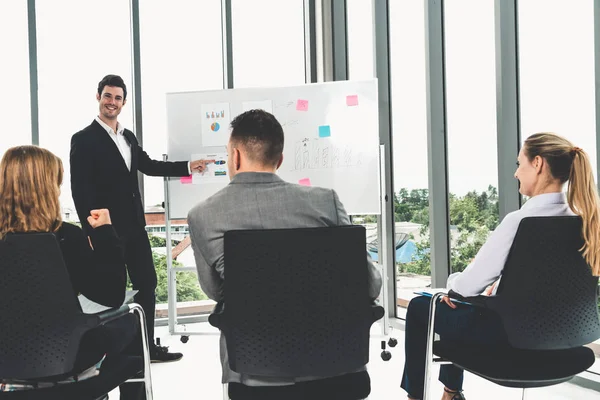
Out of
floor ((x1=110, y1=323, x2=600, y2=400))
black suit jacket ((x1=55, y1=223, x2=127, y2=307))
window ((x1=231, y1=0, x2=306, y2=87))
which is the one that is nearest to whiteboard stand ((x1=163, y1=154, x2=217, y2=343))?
floor ((x1=110, y1=323, x2=600, y2=400))

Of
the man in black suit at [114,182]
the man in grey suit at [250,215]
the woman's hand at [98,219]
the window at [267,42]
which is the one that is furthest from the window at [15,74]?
the man in grey suit at [250,215]

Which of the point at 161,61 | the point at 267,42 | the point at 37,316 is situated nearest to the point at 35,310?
the point at 37,316

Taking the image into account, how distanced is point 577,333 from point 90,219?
64.8 inches

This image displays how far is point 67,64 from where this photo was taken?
3.95 m

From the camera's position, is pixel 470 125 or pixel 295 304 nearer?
pixel 295 304

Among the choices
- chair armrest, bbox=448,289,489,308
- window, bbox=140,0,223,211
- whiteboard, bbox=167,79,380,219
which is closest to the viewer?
chair armrest, bbox=448,289,489,308

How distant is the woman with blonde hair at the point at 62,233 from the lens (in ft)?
4.97

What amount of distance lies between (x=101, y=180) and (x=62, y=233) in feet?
5.10

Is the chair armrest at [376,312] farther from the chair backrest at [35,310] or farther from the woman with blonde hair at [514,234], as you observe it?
the chair backrest at [35,310]

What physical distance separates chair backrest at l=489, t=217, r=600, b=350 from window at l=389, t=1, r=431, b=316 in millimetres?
1998

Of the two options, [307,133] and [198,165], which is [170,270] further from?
[307,133]

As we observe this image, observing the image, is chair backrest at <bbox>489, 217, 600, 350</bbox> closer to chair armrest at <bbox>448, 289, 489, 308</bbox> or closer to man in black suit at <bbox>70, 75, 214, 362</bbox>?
chair armrest at <bbox>448, 289, 489, 308</bbox>

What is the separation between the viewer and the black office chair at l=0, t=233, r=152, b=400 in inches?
52.9

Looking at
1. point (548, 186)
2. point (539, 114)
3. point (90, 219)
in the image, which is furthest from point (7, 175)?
point (539, 114)
